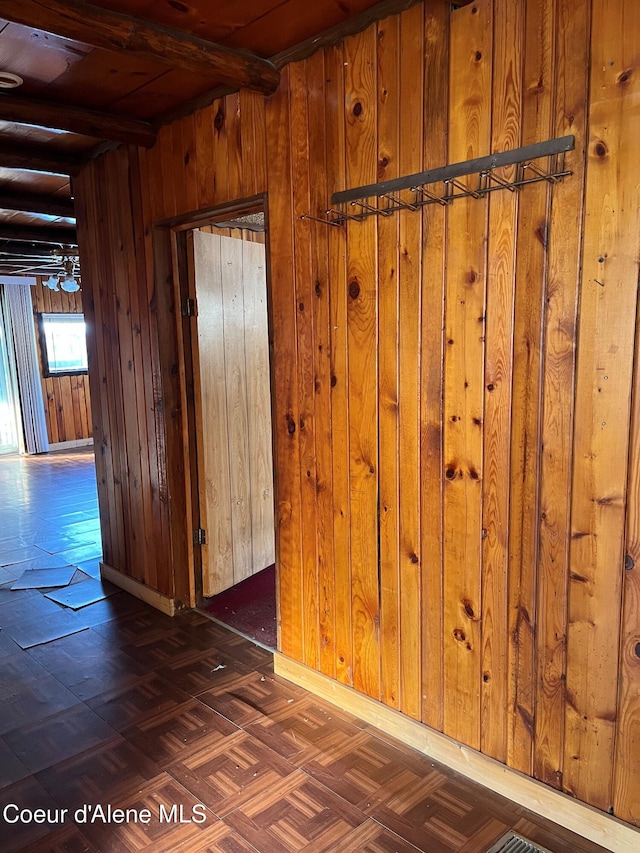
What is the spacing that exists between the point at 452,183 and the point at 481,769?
70.9 inches

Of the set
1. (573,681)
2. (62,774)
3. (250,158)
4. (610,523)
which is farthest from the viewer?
(250,158)

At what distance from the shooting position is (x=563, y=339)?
157cm

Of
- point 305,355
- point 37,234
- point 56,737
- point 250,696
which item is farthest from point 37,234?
point 250,696

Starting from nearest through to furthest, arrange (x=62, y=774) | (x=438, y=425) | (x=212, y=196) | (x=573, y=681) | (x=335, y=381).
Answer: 1. (x=573, y=681)
2. (x=438, y=425)
3. (x=62, y=774)
4. (x=335, y=381)
5. (x=212, y=196)

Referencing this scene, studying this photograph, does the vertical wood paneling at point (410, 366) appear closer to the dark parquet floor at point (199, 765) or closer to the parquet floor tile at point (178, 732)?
the dark parquet floor at point (199, 765)

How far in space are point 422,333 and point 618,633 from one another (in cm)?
100

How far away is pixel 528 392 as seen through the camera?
1647mm

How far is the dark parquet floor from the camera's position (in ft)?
5.62

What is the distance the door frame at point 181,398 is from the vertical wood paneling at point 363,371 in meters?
1.03

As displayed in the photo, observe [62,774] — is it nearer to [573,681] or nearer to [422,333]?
[573,681]

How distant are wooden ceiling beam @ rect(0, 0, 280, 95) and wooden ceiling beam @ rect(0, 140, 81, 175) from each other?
149 centimetres

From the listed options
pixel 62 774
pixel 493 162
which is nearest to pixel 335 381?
pixel 493 162

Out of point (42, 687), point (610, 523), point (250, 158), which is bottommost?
point (42, 687)

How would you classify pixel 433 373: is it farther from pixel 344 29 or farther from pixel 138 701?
pixel 138 701
